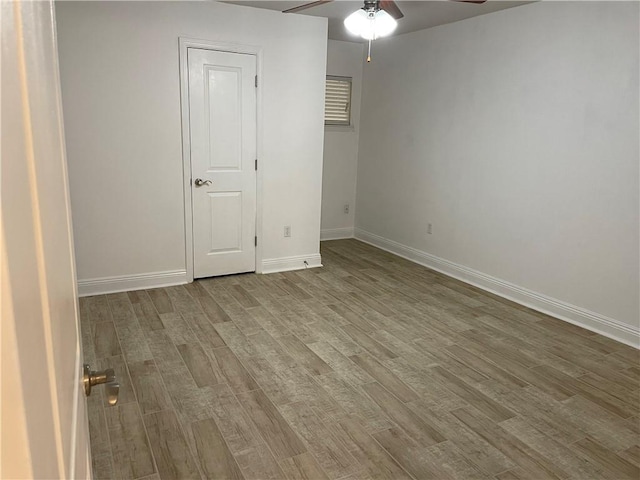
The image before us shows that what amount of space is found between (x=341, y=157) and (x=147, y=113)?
110 inches

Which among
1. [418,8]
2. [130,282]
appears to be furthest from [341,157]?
[130,282]

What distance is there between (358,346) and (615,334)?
6.44 feet

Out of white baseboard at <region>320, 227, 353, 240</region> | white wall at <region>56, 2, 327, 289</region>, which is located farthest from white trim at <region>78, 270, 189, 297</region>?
white baseboard at <region>320, 227, 353, 240</region>

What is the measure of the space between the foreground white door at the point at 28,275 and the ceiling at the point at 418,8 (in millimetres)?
3986

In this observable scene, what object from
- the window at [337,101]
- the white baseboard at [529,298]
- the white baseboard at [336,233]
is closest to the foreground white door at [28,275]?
the white baseboard at [529,298]

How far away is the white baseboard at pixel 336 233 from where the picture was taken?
639 centimetres

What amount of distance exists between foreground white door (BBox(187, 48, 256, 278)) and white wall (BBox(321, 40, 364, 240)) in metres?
1.75

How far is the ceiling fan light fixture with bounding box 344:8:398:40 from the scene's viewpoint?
10.7 feet

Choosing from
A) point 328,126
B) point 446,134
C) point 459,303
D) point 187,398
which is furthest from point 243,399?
point 328,126

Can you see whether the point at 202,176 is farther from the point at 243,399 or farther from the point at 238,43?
the point at 243,399

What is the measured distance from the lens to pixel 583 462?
2266 millimetres

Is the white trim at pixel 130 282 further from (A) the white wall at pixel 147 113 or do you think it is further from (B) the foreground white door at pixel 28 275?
(B) the foreground white door at pixel 28 275

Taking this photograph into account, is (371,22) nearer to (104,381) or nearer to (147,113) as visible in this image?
(147,113)

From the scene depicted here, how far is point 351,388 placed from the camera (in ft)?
9.27
